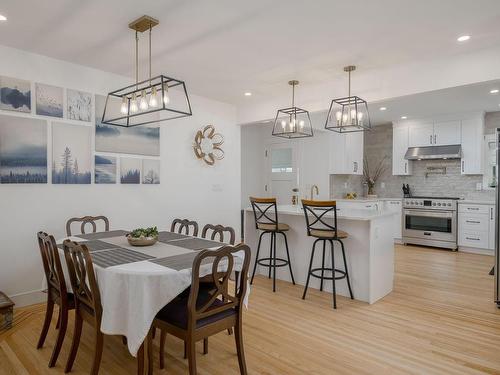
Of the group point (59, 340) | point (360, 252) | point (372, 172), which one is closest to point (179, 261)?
point (59, 340)

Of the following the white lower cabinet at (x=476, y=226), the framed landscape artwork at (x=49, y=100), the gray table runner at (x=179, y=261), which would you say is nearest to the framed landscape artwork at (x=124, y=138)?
the framed landscape artwork at (x=49, y=100)

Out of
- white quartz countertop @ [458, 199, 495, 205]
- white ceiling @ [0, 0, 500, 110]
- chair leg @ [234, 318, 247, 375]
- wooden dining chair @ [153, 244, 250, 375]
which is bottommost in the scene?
chair leg @ [234, 318, 247, 375]

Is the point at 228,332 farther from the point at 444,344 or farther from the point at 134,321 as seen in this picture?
the point at 444,344

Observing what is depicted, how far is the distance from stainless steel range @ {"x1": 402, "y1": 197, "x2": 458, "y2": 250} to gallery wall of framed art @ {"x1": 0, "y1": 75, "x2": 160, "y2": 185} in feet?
16.4

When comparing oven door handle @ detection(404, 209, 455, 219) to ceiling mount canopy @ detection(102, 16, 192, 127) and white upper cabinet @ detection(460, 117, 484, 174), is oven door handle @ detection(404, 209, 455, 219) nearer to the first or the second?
white upper cabinet @ detection(460, 117, 484, 174)

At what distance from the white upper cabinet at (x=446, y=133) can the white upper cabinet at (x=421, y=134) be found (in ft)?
0.25

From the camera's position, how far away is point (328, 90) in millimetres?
4492

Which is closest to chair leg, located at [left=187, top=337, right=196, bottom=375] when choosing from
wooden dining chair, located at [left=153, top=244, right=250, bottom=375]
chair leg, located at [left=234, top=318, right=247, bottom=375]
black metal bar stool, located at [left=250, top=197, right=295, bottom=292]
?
wooden dining chair, located at [left=153, top=244, right=250, bottom=375]

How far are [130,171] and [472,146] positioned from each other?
585 centimetres

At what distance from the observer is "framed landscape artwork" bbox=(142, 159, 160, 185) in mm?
4461

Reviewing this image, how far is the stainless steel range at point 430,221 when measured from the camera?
20.1 feet

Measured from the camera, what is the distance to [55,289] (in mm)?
2564

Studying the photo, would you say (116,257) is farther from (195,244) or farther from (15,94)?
(15,94)

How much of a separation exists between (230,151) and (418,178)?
4057 mm
